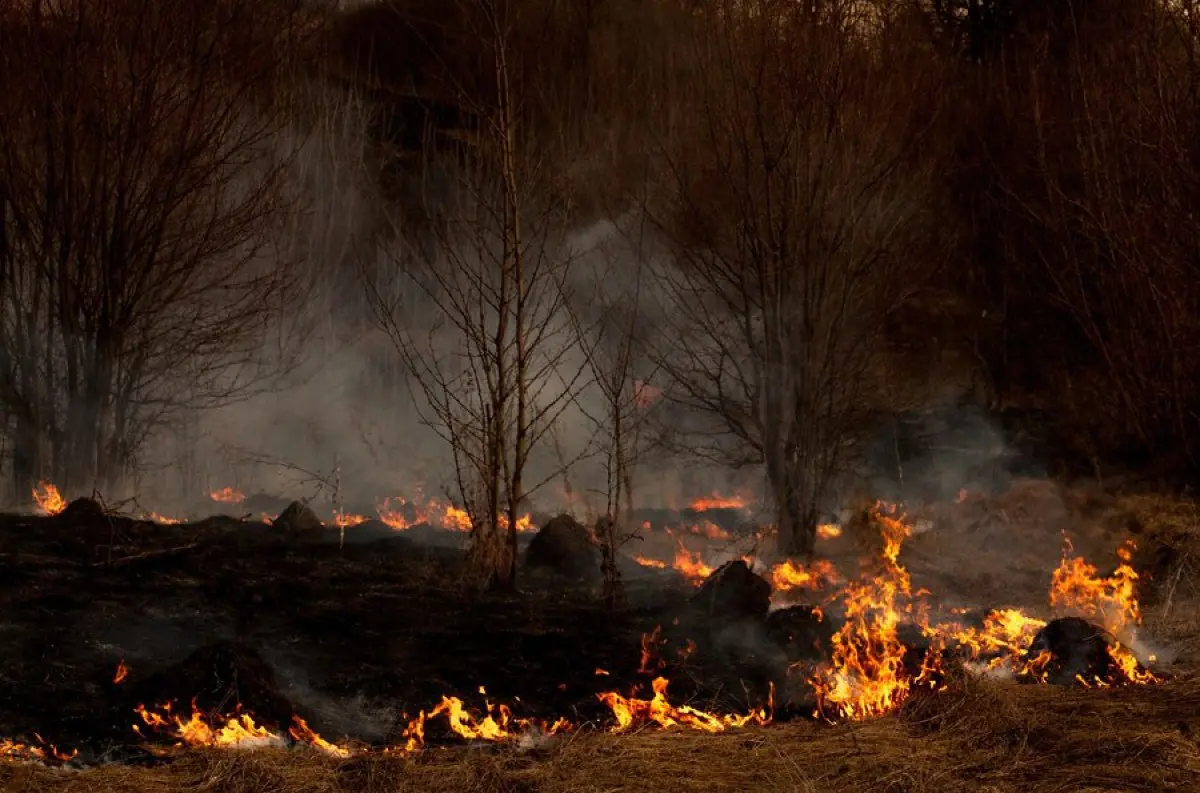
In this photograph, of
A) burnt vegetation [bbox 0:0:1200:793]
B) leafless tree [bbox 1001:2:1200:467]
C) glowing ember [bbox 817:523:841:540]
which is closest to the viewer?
burnt vegetation [bbox 0:0:1200:793]

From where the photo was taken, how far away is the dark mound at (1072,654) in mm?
5910

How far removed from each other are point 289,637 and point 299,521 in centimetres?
329

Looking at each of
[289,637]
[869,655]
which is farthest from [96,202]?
[869,655]

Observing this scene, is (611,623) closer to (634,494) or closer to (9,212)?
(634,494)

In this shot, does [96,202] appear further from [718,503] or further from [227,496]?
[718,503]

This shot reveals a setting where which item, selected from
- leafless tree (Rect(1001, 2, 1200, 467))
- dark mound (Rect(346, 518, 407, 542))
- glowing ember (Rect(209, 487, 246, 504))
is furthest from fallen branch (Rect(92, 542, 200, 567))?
leafless tree (Rect(1001, 2, 1200, 467))

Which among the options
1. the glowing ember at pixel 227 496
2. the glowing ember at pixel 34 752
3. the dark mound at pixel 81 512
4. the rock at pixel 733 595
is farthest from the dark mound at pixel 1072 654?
the glowing ember at pixel 227 496

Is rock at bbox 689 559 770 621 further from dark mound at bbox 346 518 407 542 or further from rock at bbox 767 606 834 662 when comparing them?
dark mound at bbox 346 518 407 542

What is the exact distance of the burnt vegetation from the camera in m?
6.19

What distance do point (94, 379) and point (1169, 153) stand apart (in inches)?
405

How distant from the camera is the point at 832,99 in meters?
8.38

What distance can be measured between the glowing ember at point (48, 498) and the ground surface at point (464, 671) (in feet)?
2.25

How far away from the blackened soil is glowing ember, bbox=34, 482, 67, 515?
58 centimetres

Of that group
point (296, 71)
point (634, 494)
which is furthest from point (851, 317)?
point (296, 71)
